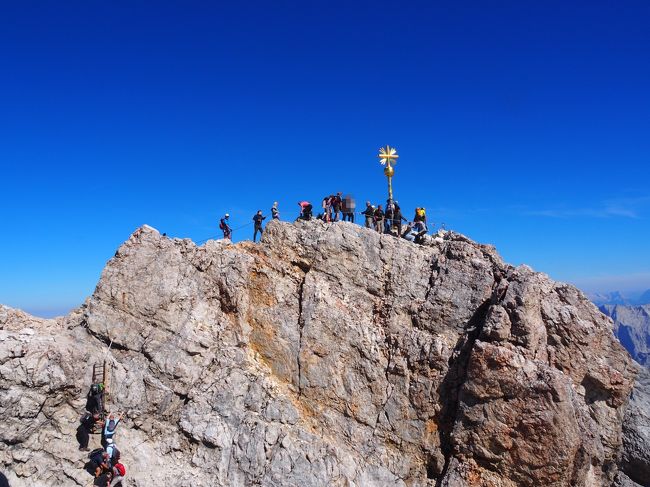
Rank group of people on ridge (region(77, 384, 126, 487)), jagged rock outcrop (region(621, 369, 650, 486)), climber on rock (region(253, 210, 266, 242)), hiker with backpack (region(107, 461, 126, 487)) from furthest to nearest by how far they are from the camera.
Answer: climber on rock (region(253, 210, 266, 242)) → jagged rock outcrop (region(621, 369, 650, 486)) → group of people on ridge (region(77, 384, 126, 487)) → hiker with backpack (region(107, 461, 126, 487))

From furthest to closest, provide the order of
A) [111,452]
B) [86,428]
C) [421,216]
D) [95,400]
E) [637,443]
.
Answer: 1. [421,216]
2. [637,443]
3. [86,428]
4. [95,400]
5. [111,452]

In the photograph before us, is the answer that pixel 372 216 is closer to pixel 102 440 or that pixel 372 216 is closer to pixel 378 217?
pixel 378 217

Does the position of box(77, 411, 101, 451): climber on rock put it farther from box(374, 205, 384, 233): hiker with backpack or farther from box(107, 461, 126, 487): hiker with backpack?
box(374, 205, 384, 233): hiker with backpack

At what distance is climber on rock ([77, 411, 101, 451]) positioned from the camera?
2277 centimetres

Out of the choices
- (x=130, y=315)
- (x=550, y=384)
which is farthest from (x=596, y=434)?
(x=130, y=315)

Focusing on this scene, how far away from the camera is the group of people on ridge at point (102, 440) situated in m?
21.7

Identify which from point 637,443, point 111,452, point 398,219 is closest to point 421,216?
point 398,219

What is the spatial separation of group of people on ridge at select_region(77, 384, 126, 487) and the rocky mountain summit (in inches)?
27.9

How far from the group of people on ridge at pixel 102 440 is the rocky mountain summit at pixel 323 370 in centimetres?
71

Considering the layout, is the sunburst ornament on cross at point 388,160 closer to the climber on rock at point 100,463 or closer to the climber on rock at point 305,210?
the climber on rock at point 305,210

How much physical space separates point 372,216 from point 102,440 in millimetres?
22766

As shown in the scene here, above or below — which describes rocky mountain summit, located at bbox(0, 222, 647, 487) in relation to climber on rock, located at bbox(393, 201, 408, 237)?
below

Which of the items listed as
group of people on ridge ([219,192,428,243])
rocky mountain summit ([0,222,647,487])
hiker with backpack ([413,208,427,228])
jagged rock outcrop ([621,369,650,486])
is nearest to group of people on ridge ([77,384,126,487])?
rocky mountain summit ([0,222,647,487])

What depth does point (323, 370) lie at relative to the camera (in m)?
27.0
